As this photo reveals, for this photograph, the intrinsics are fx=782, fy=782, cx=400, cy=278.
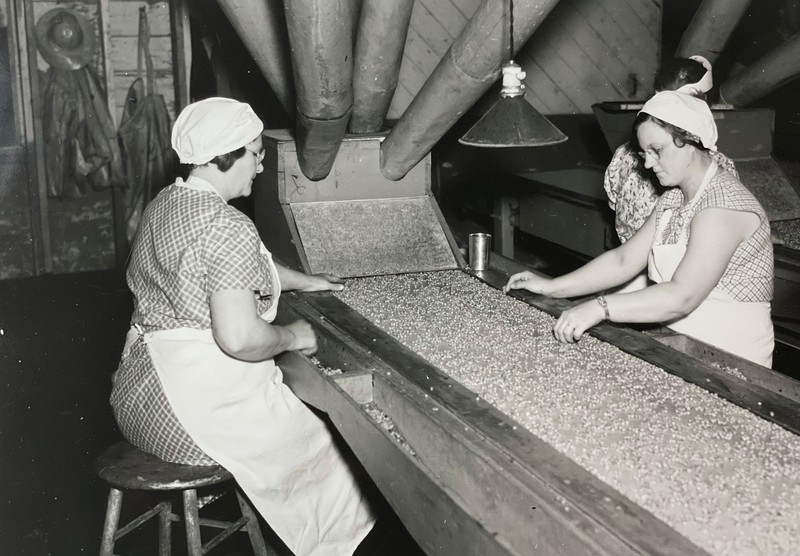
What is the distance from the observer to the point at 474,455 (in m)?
1.53

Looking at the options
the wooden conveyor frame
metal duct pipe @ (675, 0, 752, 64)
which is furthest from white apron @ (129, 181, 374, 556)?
metal duct pipe @ (675, 0, 752, 64)

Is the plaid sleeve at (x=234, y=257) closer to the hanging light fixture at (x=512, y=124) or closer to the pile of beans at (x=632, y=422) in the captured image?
the pile of beans at (x=632, y=422)

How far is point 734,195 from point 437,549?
50.2 inches

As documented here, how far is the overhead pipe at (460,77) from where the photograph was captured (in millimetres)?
2420

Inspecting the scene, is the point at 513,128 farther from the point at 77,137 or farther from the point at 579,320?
the point at 77,137

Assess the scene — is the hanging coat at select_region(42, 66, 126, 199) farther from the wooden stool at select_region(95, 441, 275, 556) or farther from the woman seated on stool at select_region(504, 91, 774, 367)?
the woman seated on stool at select_region(504, 91, 774, 367)

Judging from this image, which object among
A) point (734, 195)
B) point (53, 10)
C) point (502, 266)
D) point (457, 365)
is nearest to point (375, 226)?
point (502, 266)

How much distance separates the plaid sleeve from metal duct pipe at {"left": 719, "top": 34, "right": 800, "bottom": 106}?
373cm

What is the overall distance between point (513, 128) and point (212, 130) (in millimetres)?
899

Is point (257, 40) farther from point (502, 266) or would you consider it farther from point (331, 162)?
point (502, 266)

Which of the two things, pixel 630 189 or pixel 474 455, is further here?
pixel 630 189

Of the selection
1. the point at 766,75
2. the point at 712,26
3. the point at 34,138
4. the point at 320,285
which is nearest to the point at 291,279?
the point at 320,285

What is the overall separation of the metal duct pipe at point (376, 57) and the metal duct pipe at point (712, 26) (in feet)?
7.47

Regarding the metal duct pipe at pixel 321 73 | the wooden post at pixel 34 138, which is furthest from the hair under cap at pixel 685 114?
the wooden post at pixel 34 138
